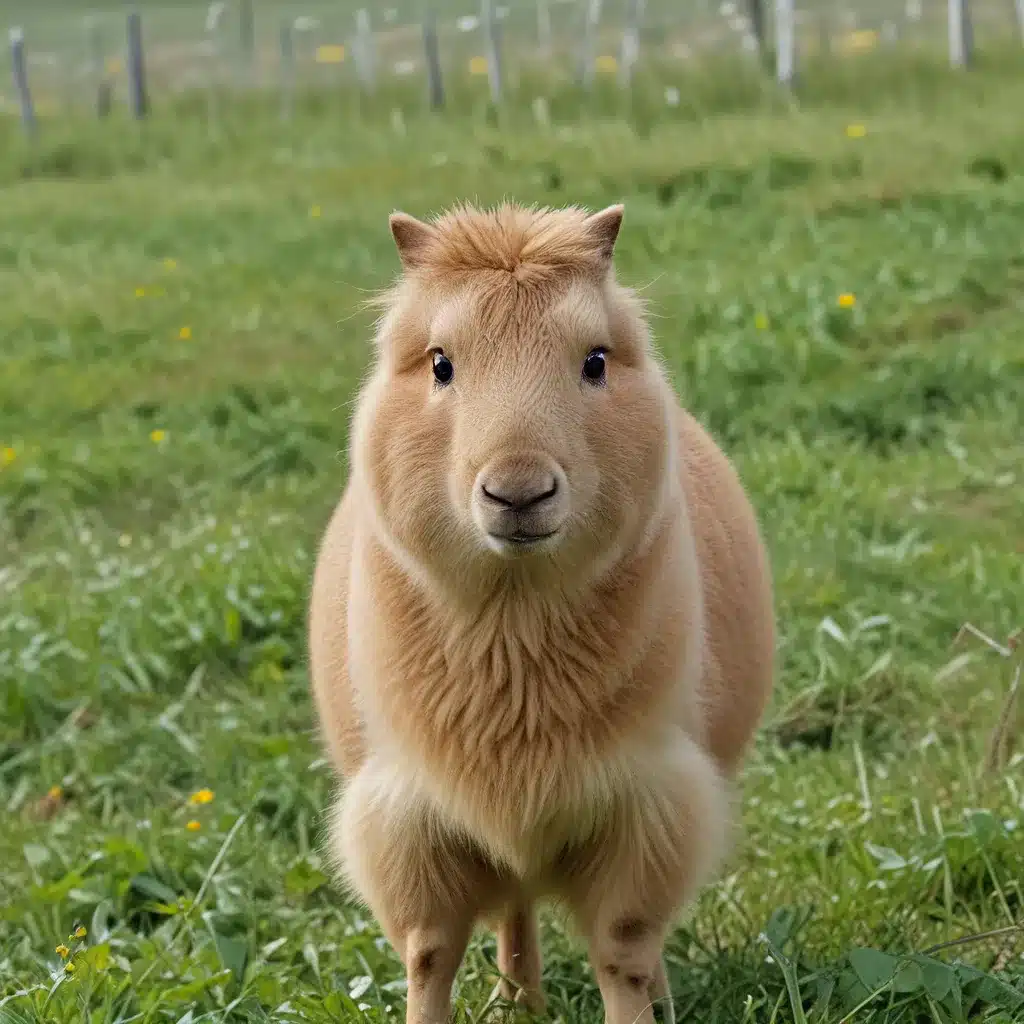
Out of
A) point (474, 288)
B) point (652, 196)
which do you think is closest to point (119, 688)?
point (474, 288)

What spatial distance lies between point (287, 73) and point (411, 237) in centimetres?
Answer: 1555

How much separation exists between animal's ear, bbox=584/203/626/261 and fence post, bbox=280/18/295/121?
45.0 feet

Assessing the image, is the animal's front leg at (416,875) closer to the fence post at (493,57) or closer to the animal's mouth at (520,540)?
the animal's mouth at (520,540)

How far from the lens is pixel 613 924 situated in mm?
3162

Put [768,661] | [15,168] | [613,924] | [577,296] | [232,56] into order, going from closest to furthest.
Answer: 1. [577,296]
2. [613,924]
3. [768,661]
4. [15,168]
5. [232,56]

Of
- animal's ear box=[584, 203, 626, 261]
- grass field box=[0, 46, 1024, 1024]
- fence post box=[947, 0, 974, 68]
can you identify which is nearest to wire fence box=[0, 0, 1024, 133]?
fence post box=[947, 0, 974, 68]

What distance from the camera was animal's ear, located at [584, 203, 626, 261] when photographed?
306 cm

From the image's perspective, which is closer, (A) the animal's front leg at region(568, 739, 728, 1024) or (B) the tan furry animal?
(B) the tan furry animal

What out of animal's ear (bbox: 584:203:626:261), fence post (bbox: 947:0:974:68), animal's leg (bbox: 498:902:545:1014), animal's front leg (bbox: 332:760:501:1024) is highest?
fence post (bbox: 947:0:974:68)

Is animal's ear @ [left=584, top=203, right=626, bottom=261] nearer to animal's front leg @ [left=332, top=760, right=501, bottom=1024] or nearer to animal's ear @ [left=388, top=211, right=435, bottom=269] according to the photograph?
animal's ear @ [left=388, top=211, right=435, bottom=269]

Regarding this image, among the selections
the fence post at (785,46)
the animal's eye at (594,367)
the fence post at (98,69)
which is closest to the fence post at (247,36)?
the fence post at (98,69)

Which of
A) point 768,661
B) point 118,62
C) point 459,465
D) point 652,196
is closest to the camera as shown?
point 459,465

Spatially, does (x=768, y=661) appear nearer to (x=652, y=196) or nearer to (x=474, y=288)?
(x=474, y=288)

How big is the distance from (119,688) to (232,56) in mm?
15502
